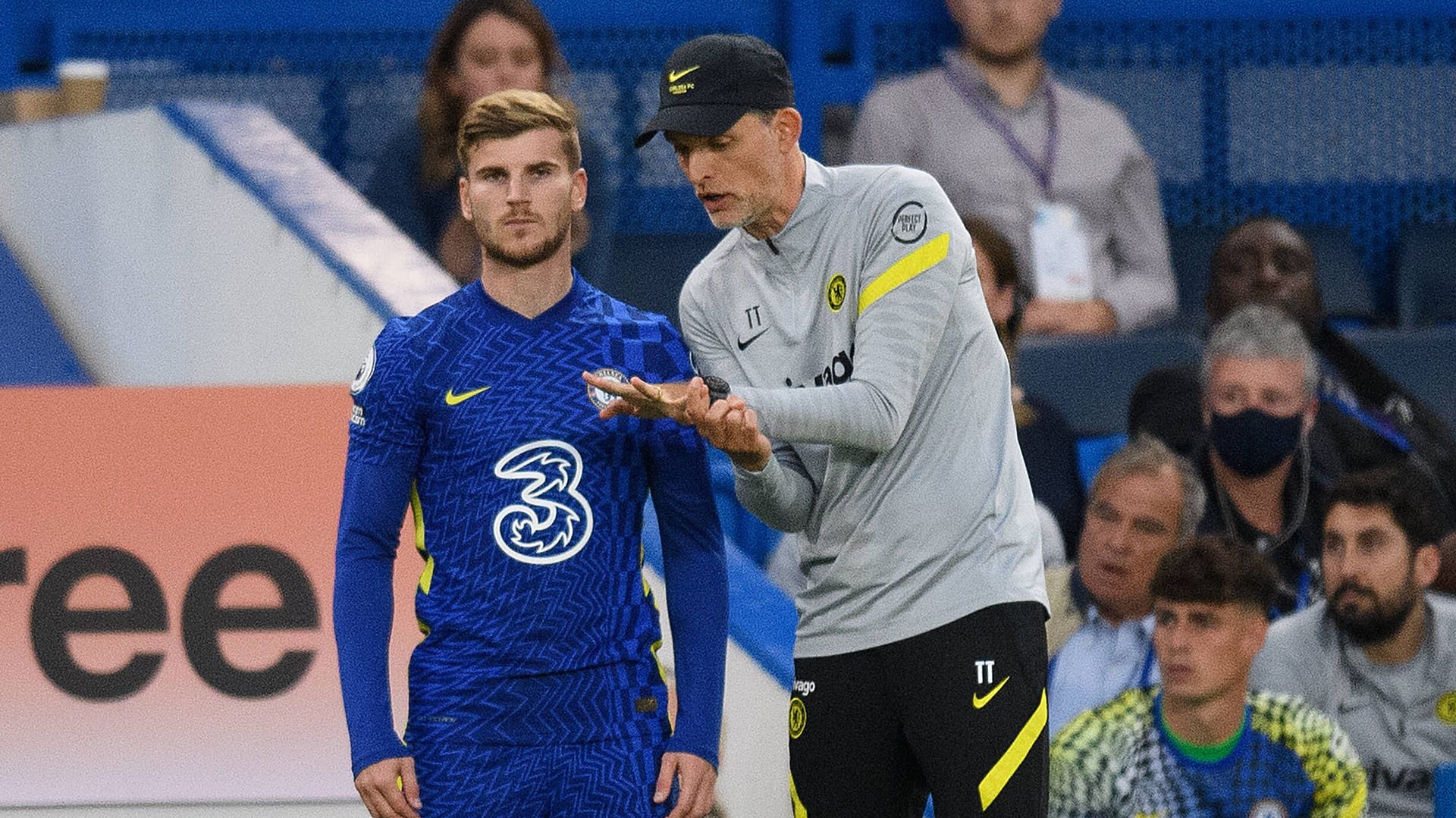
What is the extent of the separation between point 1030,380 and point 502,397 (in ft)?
11.3

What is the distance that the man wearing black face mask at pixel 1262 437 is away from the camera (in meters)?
5.37

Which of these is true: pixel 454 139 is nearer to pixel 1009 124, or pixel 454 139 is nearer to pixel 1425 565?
pixel 1009 124

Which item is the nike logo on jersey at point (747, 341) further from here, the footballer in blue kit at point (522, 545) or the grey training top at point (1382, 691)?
the grey training top at point (1382, 691)

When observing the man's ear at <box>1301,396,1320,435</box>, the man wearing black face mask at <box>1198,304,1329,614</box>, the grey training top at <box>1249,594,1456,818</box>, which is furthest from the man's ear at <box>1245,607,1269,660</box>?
the man's ear at <box>1301,396,1320,435</box>

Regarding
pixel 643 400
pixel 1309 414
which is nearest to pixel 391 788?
pixel 643 400

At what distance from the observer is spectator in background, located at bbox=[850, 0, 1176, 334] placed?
20.5 ft

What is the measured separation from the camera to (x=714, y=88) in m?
2.99

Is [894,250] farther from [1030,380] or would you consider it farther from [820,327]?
[1030,380]

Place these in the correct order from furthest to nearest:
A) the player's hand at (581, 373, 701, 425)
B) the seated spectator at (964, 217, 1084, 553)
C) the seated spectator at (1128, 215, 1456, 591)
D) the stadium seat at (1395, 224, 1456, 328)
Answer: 1. the stadium seat at (1395, 224, 1456, 328)
2. the seated spectator at (1128, 215, 1456, 591)
3. the seated spectator at (964, 217, 1084, 553)
4. the player's hand at (581, 373, 701, 425)

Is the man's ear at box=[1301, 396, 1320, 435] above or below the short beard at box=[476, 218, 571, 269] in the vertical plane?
below

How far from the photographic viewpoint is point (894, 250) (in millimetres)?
3053

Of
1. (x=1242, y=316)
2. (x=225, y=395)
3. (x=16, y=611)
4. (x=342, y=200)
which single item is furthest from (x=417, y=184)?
(x=1242, y=316)

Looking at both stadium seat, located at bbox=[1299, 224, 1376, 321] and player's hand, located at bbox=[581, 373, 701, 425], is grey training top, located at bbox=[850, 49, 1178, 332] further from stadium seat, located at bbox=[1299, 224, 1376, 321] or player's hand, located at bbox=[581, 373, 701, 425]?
Result: player's hand, located at bbox=[581, 373, 701, 425]

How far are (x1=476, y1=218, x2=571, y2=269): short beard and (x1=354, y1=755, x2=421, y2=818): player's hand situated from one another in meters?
0.77
